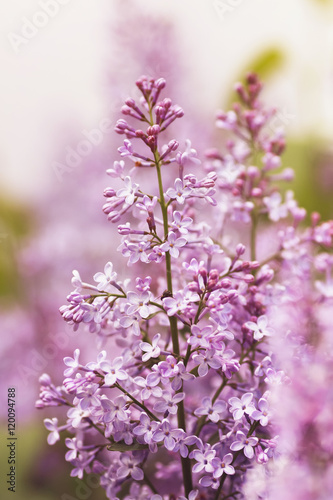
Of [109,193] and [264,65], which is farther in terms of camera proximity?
[264,65]

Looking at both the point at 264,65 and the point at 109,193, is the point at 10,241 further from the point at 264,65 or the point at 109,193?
the point at 109,193

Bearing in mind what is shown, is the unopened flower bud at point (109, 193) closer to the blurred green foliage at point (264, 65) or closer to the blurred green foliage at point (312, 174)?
the blurred green foliage at point (312, 174)

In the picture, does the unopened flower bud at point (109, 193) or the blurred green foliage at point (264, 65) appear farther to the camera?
the blurred green foliage at point (264, 65)

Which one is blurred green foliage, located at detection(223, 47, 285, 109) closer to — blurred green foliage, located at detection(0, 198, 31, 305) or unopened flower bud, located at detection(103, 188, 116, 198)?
blurred green foliage, located at detection(0, 198, 31, 305)

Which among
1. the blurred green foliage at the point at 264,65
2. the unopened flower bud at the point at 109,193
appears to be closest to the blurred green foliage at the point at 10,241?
the blurred green foliage at the point at 264,65

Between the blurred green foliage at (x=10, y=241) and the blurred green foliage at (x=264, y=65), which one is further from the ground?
the blurred green foliage at (x=264, y=65)

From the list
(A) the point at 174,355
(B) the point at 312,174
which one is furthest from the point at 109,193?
(B) the point at 312,174

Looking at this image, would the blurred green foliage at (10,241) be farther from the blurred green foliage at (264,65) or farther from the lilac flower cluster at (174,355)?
the lilac flower cluster at (174,355)

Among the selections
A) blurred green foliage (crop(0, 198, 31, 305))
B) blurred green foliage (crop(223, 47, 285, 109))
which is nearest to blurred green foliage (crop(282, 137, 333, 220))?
blurred green foliage (crop(223, 47, 285, 109))

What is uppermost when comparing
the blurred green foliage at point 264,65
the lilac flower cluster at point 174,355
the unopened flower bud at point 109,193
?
the blurred green foliage at point 264,65

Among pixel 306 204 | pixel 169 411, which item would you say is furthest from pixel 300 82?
pixel 169 411

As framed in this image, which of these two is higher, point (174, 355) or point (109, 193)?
point (109, 193)

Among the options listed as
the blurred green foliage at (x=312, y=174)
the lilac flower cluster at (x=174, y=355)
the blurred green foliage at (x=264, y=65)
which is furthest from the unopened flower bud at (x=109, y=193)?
the blurred green foliage at (x=264, y=65)

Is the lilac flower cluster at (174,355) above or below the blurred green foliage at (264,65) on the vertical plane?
below
